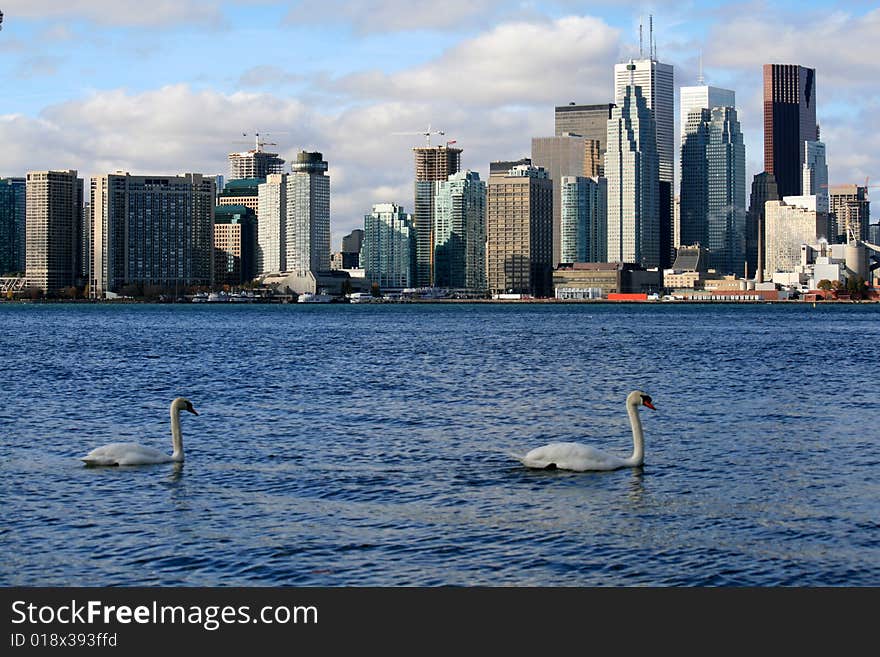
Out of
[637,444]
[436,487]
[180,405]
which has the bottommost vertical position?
[436,487]

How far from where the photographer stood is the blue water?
67.3 feet

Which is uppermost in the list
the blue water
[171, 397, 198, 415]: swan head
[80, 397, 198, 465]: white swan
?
[171, 397, 198, 415]: swan head

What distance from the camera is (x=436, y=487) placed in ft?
89.4

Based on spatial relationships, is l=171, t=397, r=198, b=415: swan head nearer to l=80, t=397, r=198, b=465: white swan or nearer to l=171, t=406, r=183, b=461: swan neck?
l=171, t=406, r=183, b=461: swan neck

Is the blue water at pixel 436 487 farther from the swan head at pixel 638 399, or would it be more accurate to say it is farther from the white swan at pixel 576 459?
the swan head at pixel 638 399


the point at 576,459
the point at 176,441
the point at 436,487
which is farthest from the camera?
the point at 176,441

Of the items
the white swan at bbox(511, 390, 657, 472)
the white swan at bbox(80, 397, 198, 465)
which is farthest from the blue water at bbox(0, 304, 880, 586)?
the white swan at bbox(511, 390, 657, 472)

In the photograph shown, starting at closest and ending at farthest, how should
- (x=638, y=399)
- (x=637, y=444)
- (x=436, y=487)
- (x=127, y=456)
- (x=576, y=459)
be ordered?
(x=436, y=487) → (x=576, y=459) → (x=127, y=456) → (x=637, y=444) → (x=638, y=399)

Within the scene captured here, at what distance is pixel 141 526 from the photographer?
76.7 feet

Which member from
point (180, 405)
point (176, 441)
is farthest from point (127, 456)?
point (180, 405)

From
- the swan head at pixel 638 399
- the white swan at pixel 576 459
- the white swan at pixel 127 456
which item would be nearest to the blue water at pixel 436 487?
the white swan at pixel 127 456

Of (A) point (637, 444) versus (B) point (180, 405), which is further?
(B) point (180, 405)

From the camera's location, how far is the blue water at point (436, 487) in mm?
20516

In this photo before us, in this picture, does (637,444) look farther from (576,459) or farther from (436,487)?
(436,487)
